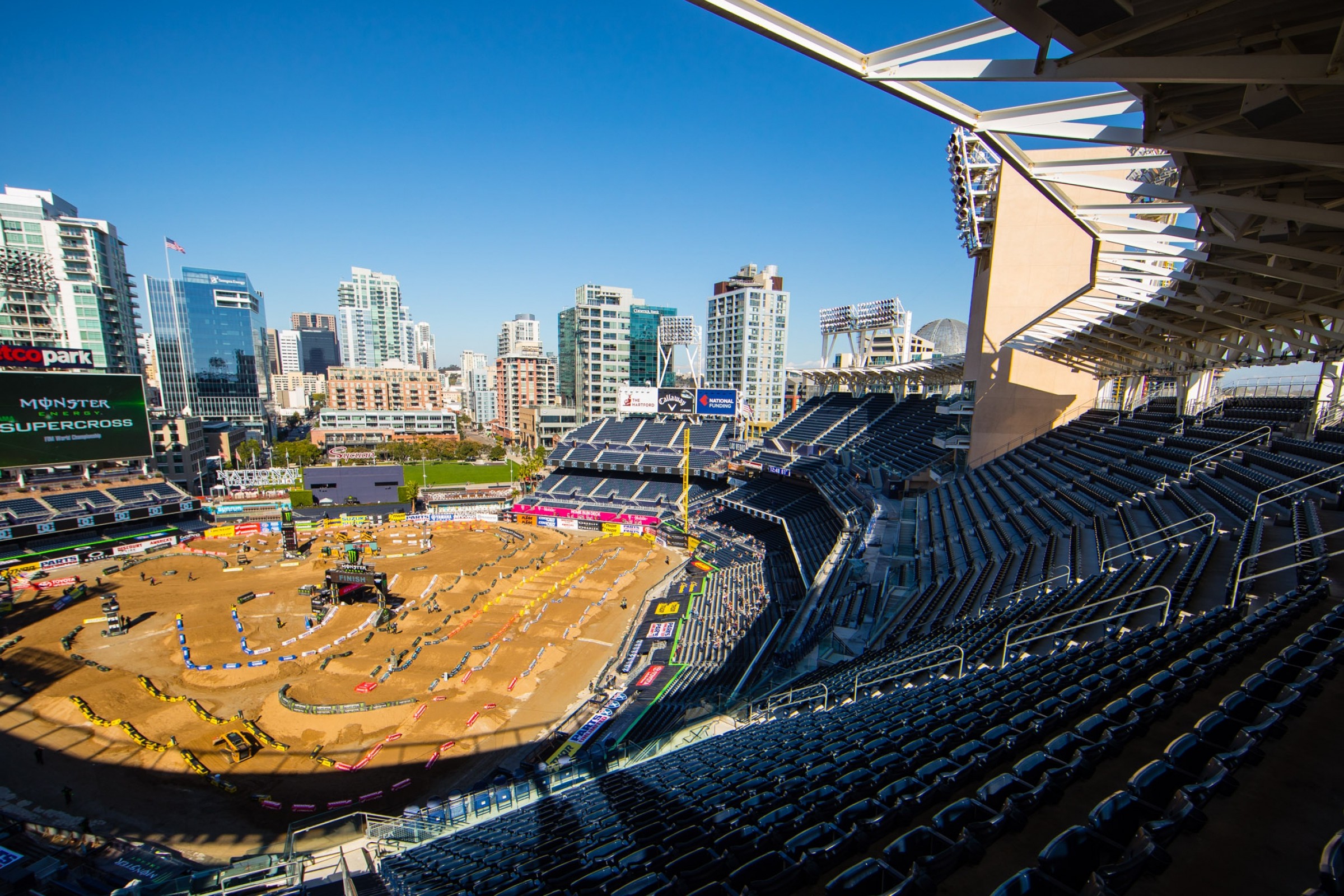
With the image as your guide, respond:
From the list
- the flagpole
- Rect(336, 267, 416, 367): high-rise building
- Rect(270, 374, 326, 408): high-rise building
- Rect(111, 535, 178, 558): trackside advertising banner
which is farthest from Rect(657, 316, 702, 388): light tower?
Rect(336, 267, 416, 367): high-rise building

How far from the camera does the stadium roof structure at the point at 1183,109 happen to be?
16.3 ft

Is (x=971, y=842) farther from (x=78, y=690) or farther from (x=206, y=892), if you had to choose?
(x=78, y=690)

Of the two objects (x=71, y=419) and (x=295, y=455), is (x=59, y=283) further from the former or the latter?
(x=71, y=419)

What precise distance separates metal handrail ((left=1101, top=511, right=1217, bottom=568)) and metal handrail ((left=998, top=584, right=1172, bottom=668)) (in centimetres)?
315

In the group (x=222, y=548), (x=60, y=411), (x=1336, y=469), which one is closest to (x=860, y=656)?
(x=1336, y=469)

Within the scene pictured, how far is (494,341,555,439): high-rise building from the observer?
115 m

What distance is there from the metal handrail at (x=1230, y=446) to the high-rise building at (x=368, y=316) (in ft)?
625

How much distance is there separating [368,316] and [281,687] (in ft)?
601

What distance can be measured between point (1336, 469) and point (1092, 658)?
1139 cm

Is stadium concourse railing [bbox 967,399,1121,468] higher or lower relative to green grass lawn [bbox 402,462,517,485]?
higher

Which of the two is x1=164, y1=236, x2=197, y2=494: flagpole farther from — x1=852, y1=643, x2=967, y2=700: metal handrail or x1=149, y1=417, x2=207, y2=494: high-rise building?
x1=852, y1=643, x2=967, y2=700: metal handrail

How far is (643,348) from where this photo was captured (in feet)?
361

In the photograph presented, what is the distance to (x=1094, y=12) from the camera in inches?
192

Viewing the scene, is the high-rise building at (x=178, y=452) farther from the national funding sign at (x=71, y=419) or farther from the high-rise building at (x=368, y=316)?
the high-rise building at (x=368, y=316)
